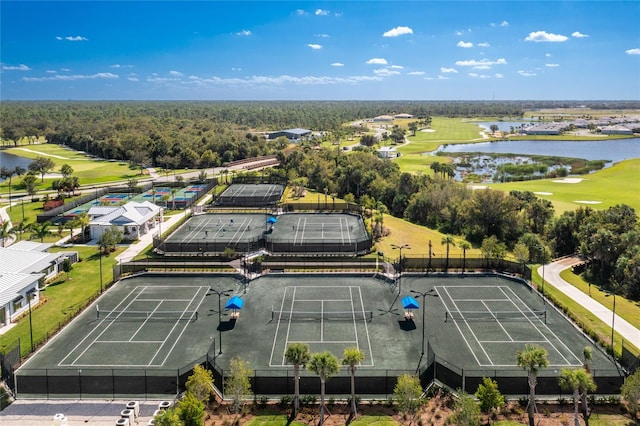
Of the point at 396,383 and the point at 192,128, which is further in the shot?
the point at 192,128

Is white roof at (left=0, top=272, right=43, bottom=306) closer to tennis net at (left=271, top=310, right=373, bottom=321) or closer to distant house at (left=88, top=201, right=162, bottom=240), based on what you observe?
distant house at (left=88, top=201, right=162, bottom=240)

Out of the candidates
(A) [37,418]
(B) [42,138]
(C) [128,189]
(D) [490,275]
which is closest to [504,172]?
(D) [490,275]

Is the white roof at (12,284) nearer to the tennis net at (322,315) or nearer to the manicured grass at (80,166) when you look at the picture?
the tennis net at (322,315)

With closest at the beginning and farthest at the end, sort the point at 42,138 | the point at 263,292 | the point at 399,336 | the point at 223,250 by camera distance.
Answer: the point at 399,336, the point at 263,292, the point at 223,250, the point at 42,138

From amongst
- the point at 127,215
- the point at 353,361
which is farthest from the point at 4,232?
the point at 353,361

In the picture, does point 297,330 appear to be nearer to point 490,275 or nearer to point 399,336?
point 399,336

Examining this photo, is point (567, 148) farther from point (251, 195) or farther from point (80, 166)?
point (80, 166)
